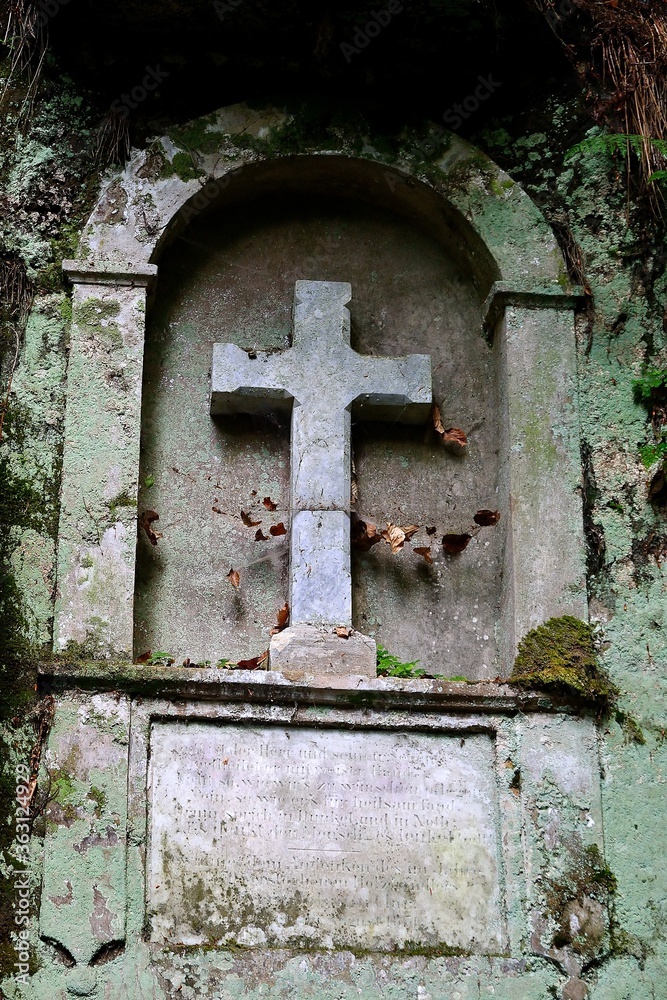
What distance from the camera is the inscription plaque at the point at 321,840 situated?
12.9 ft

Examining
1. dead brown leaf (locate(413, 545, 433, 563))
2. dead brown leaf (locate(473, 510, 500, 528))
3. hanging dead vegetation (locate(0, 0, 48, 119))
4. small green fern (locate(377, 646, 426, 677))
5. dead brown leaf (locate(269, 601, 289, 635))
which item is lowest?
small green fern (locate(377, 646, 426, 677))

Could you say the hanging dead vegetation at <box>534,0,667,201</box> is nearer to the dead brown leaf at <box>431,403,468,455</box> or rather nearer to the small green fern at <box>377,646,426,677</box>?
the dead brown leaf at <box>431,403,468,455</box>

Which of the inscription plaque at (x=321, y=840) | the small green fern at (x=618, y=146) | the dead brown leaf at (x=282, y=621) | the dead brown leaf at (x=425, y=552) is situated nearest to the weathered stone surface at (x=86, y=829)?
the inscription plaque at (x=321, y=840)

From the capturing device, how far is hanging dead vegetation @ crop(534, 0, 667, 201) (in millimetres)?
4836

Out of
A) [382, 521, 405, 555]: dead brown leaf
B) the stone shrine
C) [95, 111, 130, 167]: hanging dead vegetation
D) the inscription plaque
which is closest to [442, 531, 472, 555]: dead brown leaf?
the stone shrine

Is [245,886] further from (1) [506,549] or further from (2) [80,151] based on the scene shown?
(2) [80,151]

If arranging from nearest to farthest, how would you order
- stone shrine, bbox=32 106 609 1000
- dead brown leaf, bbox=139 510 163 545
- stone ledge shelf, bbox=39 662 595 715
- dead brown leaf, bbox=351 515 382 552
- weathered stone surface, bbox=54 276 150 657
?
stone shrine, bbox=32 106 609 1000 < stone ledge shelf, bbox=39 662 595 715 < weathered stone surface, bbox=54 276 150 657 < dead brown leaf, bbox=139 510 163 545 < dead brown leaf, bbox=351 515 382 552

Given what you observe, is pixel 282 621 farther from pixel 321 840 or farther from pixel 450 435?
pixel 450 435

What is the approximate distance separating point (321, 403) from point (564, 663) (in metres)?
1.32

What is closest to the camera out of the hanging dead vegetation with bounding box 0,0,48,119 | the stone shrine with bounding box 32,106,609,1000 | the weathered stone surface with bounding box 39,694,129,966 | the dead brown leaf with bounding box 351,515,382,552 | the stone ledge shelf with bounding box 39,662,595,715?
the weathered stone surface with bounding box 39,694,129,966

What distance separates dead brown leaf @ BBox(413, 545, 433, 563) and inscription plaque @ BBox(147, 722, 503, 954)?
78cm

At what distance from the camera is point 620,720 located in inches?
168

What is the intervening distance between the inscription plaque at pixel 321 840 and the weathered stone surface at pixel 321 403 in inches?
21.0

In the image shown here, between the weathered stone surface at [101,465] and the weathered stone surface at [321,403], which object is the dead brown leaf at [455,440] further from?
the weathered stone surface at [101,465]
